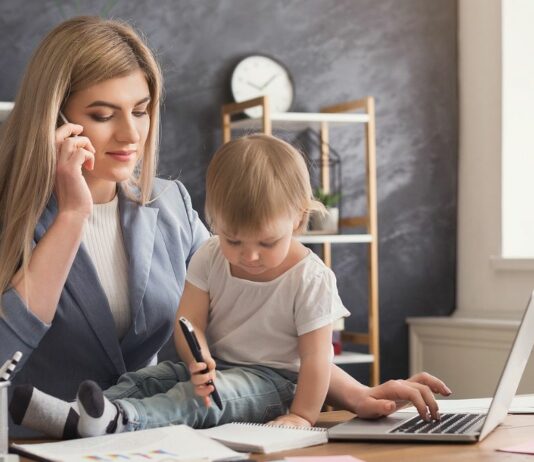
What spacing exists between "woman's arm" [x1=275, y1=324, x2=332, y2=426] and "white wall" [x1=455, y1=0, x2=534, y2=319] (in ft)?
9.09

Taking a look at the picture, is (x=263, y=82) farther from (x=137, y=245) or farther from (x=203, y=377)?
(x=203, y=377)

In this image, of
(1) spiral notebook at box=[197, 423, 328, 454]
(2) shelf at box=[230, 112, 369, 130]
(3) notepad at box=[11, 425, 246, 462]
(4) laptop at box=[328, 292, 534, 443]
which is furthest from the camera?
(2) shelf at box=[230, 112, 369, 130]

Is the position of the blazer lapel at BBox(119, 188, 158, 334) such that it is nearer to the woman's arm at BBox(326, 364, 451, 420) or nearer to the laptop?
the woman's arm at BBox(326, 364, 451, 420)

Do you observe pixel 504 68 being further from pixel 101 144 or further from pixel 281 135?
pixel 101 144

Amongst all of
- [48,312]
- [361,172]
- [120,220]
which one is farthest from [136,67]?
[361,172]

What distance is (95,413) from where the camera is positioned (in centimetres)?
146

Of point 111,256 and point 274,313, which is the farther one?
point 111,256

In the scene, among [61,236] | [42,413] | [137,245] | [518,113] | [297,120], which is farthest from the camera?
[518,113]

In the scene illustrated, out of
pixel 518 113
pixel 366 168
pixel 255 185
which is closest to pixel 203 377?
pixel 255 185

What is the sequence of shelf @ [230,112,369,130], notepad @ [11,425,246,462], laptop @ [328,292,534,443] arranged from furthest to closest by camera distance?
shelf @ [230,112,369,130]
laptop @ [328,292,534,443]
notepad @ [11,425,246,462]

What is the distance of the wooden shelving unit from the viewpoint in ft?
13.7

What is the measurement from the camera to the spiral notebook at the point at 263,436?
1421mm

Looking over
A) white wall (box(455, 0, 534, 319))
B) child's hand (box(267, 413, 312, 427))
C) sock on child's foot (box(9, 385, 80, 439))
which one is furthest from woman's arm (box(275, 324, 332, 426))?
white wall (box(455, 0, 534, 319))

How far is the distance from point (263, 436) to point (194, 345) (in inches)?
6.8
